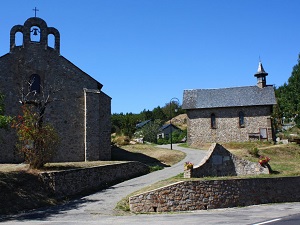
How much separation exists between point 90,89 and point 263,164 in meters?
15.0

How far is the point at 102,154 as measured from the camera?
28.4 m

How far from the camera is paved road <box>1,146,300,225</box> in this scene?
44.5 ft

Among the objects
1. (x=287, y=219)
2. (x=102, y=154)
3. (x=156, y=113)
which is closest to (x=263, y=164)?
(x=287, y=219)

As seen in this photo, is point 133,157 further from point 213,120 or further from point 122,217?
point 122,217

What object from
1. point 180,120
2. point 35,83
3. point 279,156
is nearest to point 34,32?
point 35,83

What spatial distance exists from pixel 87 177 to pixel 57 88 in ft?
31.8

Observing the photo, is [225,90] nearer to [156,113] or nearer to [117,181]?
[117,181]

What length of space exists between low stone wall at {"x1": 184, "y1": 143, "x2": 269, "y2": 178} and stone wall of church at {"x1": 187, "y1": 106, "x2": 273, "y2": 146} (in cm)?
1902

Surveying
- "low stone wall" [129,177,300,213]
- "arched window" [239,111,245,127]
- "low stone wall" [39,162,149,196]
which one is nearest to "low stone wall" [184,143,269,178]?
"low stone wall" [129,177,300,213]

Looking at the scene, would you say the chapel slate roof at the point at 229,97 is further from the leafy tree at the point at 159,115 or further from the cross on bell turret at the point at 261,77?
the leafy tree at the point at 159,115

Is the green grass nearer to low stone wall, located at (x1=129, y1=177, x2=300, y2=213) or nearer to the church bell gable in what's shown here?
low stone wall, located at (x1=129, y1=177, x2=300, y2=213)

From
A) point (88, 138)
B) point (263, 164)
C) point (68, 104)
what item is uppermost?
point (68, 104)

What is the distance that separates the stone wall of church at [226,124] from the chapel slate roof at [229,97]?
0.65 meters

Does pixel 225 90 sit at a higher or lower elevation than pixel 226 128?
higher
